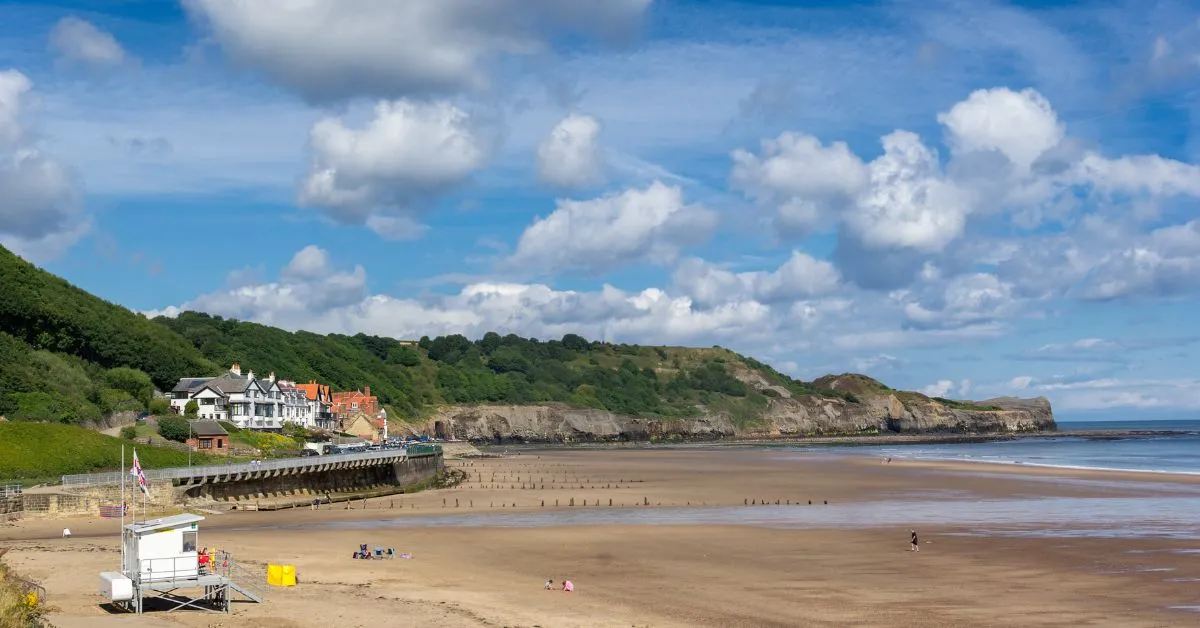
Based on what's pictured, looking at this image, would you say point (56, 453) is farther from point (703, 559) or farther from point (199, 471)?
point (703, 559)

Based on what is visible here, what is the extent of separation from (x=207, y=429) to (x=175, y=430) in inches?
115

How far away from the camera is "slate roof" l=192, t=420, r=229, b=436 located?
283 ft

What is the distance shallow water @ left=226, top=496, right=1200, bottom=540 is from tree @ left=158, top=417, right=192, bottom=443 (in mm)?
36860

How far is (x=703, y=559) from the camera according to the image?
1575 inches

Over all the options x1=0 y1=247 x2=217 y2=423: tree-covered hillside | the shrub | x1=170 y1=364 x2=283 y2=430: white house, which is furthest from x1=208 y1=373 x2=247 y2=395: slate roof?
the shrub

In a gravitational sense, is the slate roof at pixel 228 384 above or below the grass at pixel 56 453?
above

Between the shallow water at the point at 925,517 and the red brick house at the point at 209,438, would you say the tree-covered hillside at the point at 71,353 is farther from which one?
Answer: the shallow water at the point at 925,517

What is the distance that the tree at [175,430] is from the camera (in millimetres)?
84750

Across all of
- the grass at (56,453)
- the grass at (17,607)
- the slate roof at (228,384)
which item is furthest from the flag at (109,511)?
the slate roof at (228,384)

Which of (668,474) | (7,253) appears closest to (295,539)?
(668,474)

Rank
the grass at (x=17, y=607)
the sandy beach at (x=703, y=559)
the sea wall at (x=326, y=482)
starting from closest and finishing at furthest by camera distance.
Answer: the grass at (x=17, y=607) < the sandy beach at (x=703, y=559) < the sea wall at (x=326, y=482)

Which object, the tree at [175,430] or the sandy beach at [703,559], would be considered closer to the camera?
the sandy beach at [703,559]

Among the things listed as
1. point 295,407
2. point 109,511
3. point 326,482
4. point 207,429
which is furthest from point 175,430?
point 295,407

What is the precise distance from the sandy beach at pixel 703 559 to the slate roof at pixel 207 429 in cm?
2567
